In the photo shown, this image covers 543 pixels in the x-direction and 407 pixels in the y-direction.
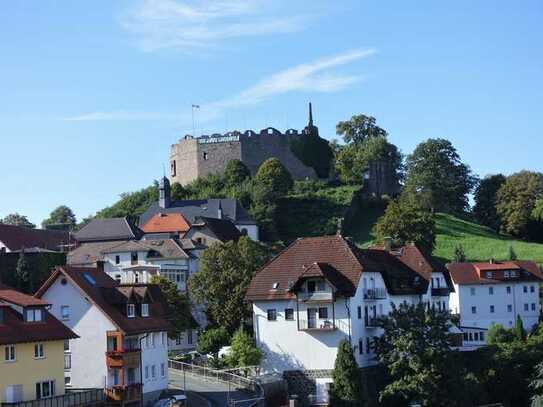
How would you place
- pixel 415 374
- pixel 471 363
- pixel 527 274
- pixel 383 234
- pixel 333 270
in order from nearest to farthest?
pixel 415 374 < pixel 333 270 < pixel 471 363 < pixel 527 274 < pixel 383 234

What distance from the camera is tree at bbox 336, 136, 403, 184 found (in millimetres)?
136500

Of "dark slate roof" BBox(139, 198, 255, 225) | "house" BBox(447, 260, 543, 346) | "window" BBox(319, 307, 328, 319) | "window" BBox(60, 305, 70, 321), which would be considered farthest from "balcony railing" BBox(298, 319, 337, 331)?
"dark slate roof" BBox(139, 198, 255, 225)

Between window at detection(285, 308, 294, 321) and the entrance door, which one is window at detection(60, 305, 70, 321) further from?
the entrance door

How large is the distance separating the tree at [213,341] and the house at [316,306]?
14.5 feet

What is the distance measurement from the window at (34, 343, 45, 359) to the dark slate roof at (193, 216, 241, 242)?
51773 millimetres

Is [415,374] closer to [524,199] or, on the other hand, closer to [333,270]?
[333,270]

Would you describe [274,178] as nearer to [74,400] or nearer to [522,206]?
[522,206]

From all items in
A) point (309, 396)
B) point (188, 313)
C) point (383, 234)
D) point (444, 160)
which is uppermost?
point (444, 160)

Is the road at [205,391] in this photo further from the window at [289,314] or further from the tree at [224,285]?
the tree at [224,285]

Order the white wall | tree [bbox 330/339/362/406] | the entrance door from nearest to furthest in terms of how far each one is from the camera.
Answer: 1. the white wall
2. tree [bbox 330/339/362/406]
3. the entrance door

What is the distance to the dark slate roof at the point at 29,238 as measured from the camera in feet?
302

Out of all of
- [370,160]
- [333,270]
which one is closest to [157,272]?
[333,270]

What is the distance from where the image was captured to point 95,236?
107562 mm

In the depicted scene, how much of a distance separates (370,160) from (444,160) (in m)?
9.26
